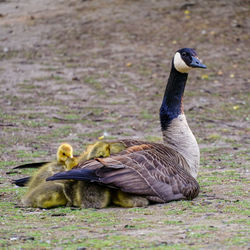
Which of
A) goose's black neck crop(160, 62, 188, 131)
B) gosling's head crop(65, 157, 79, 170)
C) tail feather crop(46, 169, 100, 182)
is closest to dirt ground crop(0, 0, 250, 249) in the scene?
tail feather crop(46, 169, 100, 182)

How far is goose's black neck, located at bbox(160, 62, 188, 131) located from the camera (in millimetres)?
6777

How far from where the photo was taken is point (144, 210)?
5.51m

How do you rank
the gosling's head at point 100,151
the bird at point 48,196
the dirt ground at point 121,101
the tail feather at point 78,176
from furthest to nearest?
1. the gosling's head at point 100,151
2. the bird at point 48,196
3. the tail feather at point 78,176
4. the dirt ground at point 121,101

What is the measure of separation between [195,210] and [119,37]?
36.5 ft

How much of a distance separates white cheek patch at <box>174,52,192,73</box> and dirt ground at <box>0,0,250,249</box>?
1379 millimetres

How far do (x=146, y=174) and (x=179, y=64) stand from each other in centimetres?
168

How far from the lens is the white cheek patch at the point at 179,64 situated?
6.77 m

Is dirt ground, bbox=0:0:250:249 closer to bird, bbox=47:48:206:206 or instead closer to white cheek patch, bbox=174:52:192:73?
bird, bbox=47:48:206:206

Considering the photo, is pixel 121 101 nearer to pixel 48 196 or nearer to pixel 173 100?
pixel 173 100

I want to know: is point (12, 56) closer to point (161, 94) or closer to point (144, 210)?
point (161, 94)

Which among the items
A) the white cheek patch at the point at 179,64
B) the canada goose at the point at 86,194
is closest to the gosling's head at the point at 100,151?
the canada goose at the point at 86,194

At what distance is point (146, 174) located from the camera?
18.7 ft

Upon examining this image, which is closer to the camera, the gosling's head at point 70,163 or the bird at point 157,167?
the bird at point 157,167

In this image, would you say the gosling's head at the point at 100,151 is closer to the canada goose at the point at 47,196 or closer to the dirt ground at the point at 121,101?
the canada goose at the point at 47,196
